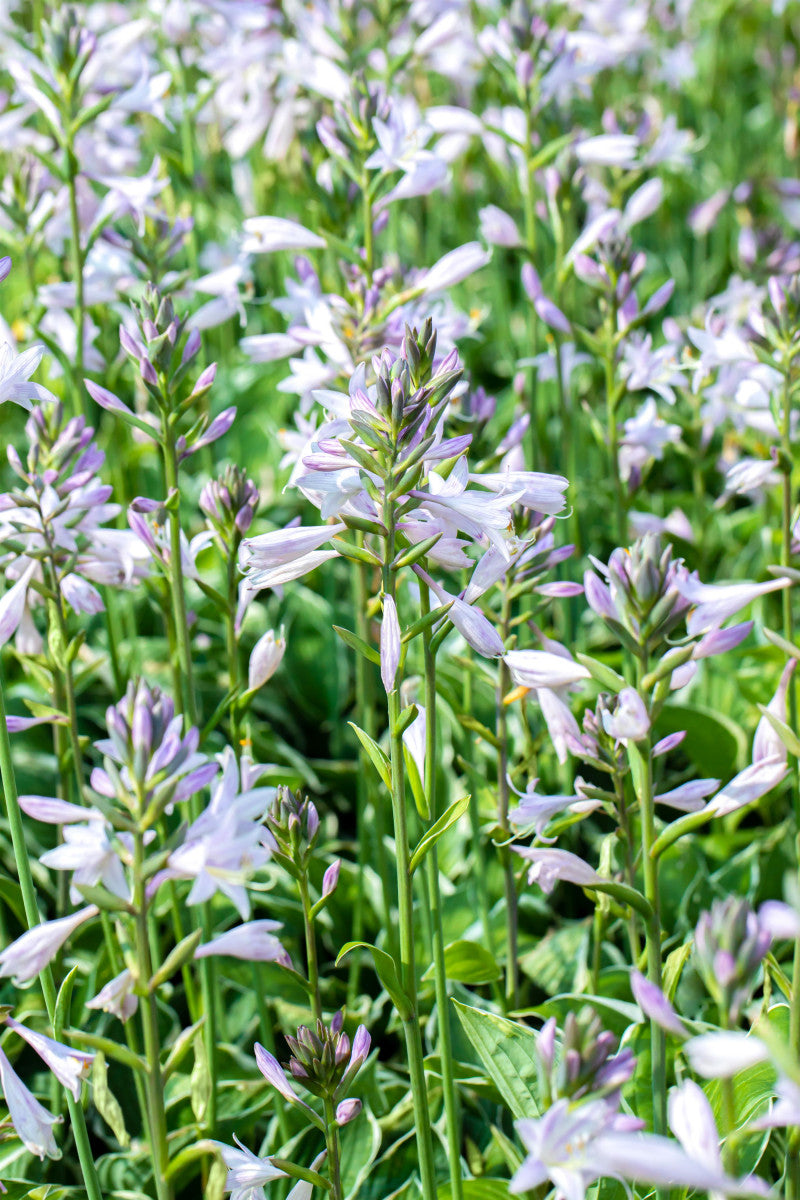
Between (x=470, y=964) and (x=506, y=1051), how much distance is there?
28cm

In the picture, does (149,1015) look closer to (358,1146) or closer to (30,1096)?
(30,1096)

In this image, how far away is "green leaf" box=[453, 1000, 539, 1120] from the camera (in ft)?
5.28

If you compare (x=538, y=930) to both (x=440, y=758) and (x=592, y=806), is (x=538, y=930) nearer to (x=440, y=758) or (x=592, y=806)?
(x=440, y=758)

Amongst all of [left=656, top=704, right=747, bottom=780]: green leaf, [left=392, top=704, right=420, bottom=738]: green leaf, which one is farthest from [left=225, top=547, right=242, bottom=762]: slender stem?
[left=656, top=704, right=747, bottom=780]: green leaf

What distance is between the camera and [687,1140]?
1.01 m

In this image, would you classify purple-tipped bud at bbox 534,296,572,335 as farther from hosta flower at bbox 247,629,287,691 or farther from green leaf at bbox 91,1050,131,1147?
green leaf at bbox 91,1050,131,1147

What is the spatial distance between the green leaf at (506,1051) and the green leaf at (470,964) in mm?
203

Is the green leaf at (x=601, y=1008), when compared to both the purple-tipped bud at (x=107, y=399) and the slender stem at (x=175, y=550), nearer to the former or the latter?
the slender stem at (x=175, y=550)

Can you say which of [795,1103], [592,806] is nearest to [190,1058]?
[592,806]

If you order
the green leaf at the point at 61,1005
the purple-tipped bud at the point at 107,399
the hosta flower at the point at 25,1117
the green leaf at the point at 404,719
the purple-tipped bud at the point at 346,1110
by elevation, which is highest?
the purple-tipped bud at the point at 107,399

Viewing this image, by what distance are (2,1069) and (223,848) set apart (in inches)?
18.2

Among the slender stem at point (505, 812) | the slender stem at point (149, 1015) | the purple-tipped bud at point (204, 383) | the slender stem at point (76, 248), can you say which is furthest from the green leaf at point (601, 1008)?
the slender stem at point (76, 248)

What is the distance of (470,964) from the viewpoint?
1.92m

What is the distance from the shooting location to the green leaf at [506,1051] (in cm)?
161
